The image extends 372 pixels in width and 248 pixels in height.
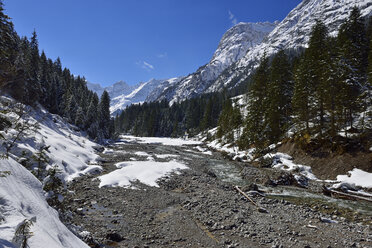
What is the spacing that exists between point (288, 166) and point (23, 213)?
30.5 metres

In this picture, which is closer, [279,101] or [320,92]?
[320,92]

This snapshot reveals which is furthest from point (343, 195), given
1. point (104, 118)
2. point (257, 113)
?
point (104, 118)

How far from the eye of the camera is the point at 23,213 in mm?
5199

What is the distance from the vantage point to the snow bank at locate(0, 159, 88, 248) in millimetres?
4344

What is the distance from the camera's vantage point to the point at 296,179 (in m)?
22.0

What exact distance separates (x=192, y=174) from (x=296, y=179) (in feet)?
38.6

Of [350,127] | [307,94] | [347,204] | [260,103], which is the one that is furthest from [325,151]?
[260,103]

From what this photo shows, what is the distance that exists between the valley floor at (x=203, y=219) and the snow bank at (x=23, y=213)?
2762 millimetres

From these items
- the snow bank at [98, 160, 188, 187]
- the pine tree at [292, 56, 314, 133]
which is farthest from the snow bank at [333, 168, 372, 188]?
the snow bank at [98, 160, 188, 187]

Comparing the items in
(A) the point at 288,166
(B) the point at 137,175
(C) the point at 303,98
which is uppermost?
(C) the point at 303,98

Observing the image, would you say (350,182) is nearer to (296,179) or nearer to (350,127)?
(296,179)

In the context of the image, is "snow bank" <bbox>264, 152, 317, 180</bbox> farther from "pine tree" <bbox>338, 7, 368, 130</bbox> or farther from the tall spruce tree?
"pine tree" <bbox>338, 7, 368, 130</bbox>

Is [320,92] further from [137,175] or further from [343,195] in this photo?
[137,175]

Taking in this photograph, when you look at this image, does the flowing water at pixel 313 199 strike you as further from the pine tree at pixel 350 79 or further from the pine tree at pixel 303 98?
the pine tree at pixel 303 98
